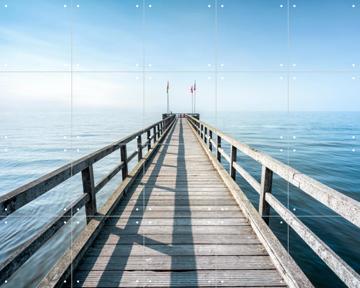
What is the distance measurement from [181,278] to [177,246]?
625 mm

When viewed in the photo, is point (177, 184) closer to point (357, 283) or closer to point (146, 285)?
point (146, 285)

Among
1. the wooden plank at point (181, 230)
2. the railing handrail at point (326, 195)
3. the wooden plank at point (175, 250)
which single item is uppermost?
the railing handrail at point (326, 195)

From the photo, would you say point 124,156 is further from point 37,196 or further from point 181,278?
point 181,278

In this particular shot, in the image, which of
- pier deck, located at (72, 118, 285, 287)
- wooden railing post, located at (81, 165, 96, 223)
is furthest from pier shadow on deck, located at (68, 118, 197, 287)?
wooden railing post, located at (81, 165, 96, 223)

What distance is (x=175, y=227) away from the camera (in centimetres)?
382

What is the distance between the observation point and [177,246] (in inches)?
128

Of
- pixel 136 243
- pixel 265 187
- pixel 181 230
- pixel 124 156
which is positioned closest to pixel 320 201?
pixel 265 187

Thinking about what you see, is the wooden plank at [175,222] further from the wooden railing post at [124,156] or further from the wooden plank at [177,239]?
the wooden railing post at [124,156]

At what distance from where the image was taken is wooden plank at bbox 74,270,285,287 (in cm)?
255

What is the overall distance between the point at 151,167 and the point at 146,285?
17.8 feet

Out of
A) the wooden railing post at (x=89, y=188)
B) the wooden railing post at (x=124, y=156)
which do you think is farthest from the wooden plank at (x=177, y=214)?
the wooden railing post at (x=124, y=156)

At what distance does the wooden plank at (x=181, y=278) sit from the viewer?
255 cm

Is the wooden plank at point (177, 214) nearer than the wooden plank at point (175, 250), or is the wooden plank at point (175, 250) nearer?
the wooden plank at point (175, 250)

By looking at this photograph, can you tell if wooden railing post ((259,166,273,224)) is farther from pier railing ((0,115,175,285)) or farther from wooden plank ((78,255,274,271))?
pier railing ((0,115,175,285))
